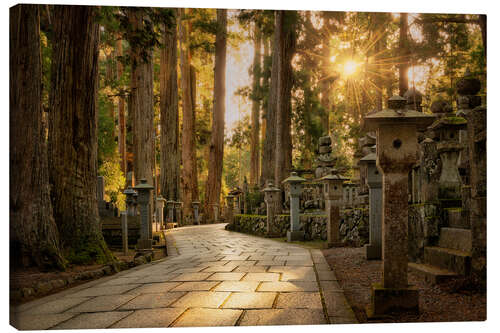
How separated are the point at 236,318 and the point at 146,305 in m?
0.68

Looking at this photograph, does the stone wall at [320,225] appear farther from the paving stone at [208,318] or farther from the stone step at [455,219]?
the paving stone at [208,318]

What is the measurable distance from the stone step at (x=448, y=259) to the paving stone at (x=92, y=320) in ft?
7.83

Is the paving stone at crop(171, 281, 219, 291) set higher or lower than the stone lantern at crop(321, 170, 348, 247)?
lower

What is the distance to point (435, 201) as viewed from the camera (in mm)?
3496

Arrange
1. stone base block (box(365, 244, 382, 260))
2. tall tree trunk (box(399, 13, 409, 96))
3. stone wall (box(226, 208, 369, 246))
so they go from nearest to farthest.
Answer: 1. tall tree trunk (box(399, 13, 409, 96))
2. stone base block (box(365, 244, 382, 260))
3. stone wall (box(226, 208, 369, 246))

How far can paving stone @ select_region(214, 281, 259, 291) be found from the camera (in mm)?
2832

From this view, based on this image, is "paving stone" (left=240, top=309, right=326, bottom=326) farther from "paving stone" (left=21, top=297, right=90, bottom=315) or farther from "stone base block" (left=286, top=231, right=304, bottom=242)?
"stone base block" (left=286, top=231, right=304, bottom=242)

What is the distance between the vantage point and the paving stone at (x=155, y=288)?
2834 mm

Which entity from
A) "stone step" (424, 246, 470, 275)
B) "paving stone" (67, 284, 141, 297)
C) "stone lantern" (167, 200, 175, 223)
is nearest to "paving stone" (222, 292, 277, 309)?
"paving stone" (67, 284, 141, 297)

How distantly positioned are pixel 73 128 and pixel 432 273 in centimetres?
410

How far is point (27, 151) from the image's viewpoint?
137 inches

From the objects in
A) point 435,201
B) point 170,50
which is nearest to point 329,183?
point 435,201

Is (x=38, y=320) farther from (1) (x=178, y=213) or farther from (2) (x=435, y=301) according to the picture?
(1) (x=178, y=213)
